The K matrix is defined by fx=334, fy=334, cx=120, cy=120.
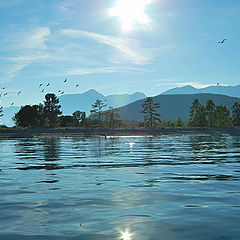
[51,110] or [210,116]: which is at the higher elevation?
[51,110]

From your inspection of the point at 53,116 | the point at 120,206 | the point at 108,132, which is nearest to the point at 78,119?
the point at 53,116

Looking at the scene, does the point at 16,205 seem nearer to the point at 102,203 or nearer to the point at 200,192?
the point at 102,203

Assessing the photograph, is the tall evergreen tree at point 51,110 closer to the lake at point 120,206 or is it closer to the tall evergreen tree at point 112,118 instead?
the tall evergreen tree at point 112,118

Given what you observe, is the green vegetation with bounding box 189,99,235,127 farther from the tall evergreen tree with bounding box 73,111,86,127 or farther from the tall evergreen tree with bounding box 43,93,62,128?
the tall evergreen tree with bounding box 43,93,62,128

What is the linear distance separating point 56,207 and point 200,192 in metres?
4.78

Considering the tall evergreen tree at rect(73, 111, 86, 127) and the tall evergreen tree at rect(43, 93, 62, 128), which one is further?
the tall evergreen tree at rect(73, 111, 86, 127)

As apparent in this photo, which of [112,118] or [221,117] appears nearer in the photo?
[112,118]

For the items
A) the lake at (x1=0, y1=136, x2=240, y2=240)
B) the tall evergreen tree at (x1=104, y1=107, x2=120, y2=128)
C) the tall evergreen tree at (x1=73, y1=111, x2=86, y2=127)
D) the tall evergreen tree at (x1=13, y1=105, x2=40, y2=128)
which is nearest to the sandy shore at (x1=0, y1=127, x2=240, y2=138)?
the tall evergreen tree at (x1=13, y1=105, x2=40, y2=128)

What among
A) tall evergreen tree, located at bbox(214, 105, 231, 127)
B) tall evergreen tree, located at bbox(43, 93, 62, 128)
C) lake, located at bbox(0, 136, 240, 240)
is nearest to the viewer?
lake, located at bbox(0, 136, 240, 240)

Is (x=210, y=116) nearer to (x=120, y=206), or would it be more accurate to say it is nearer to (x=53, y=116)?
(x=53, y=116)

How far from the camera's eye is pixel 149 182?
13000 millimetres

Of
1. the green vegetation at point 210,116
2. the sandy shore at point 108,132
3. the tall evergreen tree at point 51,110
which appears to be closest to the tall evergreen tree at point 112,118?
the tall evergreen tree at point 51,110

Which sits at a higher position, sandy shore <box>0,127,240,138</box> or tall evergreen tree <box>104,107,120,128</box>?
tall evergreen tree <box>104,107,120,128</box>

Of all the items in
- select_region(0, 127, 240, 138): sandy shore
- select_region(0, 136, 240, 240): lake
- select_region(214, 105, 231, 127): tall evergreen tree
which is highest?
select_region(214, 105, 231, 127): tall evergreen tree
